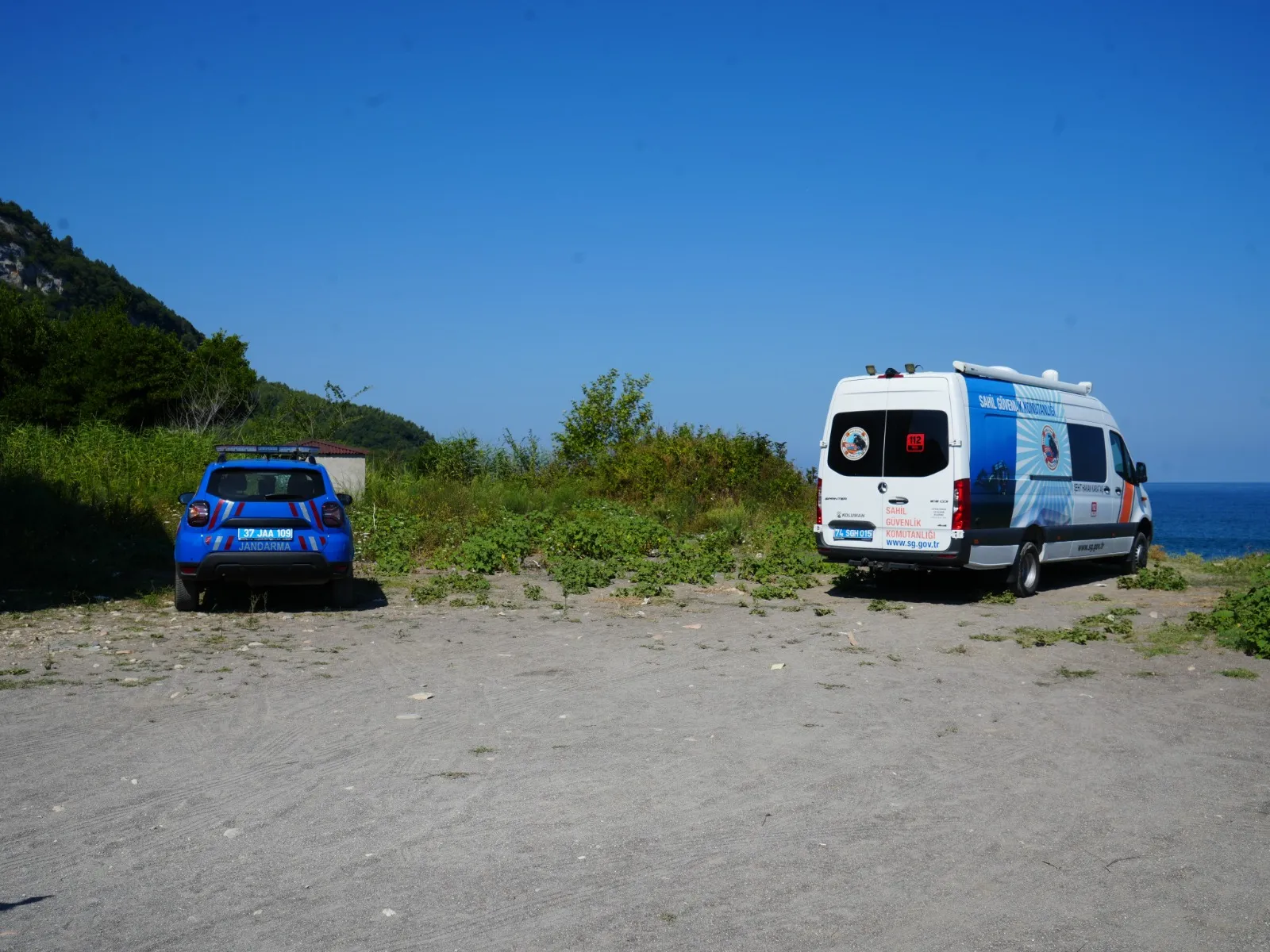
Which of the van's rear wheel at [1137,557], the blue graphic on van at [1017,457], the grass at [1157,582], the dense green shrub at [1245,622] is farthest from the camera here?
the van's rear wheel at [1137,557]

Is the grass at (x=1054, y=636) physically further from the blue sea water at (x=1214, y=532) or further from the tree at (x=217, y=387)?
the tree at (x=217, y=387)

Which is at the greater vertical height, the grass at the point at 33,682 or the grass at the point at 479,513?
the grass at the point at 479,513

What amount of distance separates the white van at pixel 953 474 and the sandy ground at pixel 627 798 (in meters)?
3.10

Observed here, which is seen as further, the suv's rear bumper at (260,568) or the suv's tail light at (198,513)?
the suv's tail light at (198,513)

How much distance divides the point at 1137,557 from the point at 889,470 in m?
6.37

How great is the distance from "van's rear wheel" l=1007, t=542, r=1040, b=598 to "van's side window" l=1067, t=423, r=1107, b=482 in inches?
60.7

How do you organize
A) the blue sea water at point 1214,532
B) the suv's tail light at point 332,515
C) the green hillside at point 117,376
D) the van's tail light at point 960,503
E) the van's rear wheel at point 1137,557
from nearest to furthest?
the suv's tail light at point 332,515 < the van's tail light at point 960,503 < the van's rear wheel at point 1137,557 < the blue sea water at point 1214,532 < the green hillside at point 117,376

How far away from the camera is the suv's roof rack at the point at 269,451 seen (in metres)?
13.2

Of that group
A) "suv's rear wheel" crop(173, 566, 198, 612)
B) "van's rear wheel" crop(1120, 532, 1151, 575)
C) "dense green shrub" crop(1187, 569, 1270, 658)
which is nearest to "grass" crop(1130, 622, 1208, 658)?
"dense green shrub" crop(1187, 569, 1270, 658)

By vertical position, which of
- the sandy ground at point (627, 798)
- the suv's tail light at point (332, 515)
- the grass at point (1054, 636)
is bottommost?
the sandy ground at point (627, 798)

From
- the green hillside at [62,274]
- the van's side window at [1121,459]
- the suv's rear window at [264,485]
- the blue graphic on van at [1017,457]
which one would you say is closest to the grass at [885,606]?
the blue graphic on van at [1017,457]

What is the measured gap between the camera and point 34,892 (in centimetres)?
435

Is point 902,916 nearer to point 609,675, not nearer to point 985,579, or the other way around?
point 609,675

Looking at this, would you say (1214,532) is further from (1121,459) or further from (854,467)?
(854,467)
